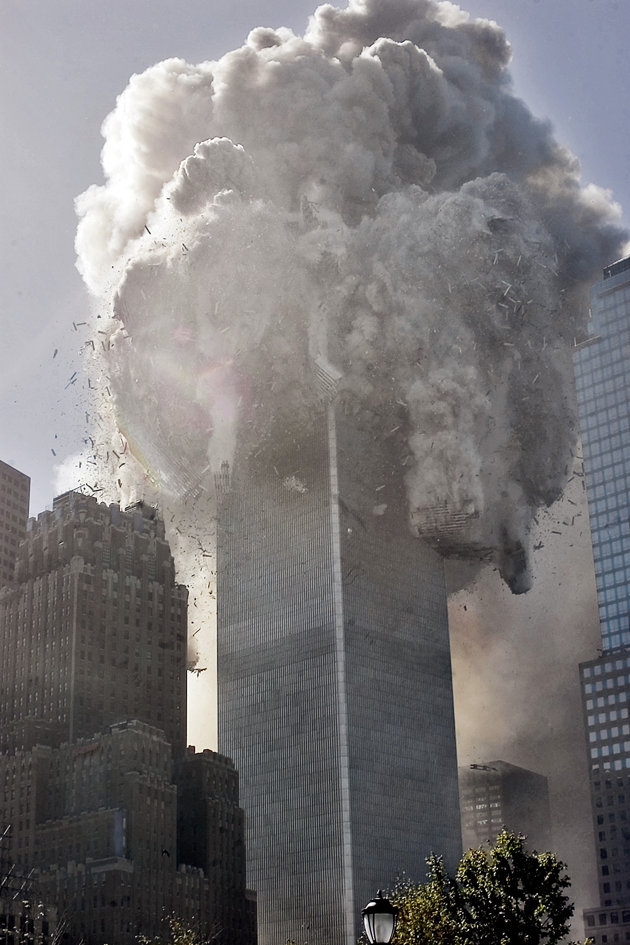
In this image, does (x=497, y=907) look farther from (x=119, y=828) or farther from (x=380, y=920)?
(x=119, y=828)

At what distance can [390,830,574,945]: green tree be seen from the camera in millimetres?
66625

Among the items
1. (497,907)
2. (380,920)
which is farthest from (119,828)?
(380,920)

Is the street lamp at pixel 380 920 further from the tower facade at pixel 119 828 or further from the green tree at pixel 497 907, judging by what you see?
the tower facade at pixel 119 828

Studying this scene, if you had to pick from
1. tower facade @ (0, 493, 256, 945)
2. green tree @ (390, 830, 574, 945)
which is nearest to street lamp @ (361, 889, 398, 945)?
green tree @ (390, 830, 574, 945)

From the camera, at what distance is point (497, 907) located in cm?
6744

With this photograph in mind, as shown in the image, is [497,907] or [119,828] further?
[119,828]

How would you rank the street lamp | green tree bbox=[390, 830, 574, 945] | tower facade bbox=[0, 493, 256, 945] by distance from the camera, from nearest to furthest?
the street lamp
green tree bbox=[390, 830, 574, 945]
tower facade bbox=[0, 493, 256, 945]

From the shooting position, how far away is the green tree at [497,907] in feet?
219

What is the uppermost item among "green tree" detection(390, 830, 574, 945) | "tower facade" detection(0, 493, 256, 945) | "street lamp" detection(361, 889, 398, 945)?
"tower facade" detection(0, 493, 256, 945)

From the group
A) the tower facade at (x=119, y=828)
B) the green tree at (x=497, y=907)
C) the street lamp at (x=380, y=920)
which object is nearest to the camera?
the street lamp at (x=380, y=920)

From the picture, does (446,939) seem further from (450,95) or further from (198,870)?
(450,95)

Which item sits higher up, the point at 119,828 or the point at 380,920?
the point at 119,828

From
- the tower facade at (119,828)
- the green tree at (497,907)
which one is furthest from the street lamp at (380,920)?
the tower facade at (119,828)

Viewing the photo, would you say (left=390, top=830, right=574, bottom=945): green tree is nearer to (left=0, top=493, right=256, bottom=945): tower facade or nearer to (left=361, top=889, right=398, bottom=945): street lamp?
(left=361, top=889, right=398, bottom=945): street lamp
